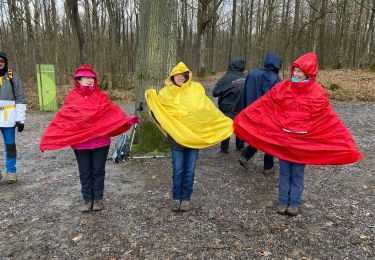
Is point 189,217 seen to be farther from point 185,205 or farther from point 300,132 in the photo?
point 300,132

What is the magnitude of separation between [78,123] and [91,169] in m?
0.64

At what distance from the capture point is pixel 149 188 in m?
5.39

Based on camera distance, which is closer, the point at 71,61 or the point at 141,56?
the point at 141,56

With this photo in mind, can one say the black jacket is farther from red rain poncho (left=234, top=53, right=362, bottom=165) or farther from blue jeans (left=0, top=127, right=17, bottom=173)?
blue jeans (left=0, top=127, right=17, bottom=173)

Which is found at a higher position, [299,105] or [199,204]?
[299,105]

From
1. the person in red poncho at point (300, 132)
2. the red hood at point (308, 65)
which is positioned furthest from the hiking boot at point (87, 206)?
the red hood at point (308, 65)

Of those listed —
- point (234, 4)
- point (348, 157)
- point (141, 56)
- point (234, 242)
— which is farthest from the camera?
point (234, 4)

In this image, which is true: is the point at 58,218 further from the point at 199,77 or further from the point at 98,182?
the point at 199,77

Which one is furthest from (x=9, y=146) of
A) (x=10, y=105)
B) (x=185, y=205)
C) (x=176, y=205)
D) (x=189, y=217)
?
(x=189, y=217)

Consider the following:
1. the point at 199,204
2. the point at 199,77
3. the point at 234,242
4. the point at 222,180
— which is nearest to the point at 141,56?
the point at 222,180

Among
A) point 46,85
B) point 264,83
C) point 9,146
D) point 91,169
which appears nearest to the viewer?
point 91,169

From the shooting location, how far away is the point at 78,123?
14.3 ft

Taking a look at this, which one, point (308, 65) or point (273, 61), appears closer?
point (308, 65)

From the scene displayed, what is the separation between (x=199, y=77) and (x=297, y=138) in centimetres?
2240
